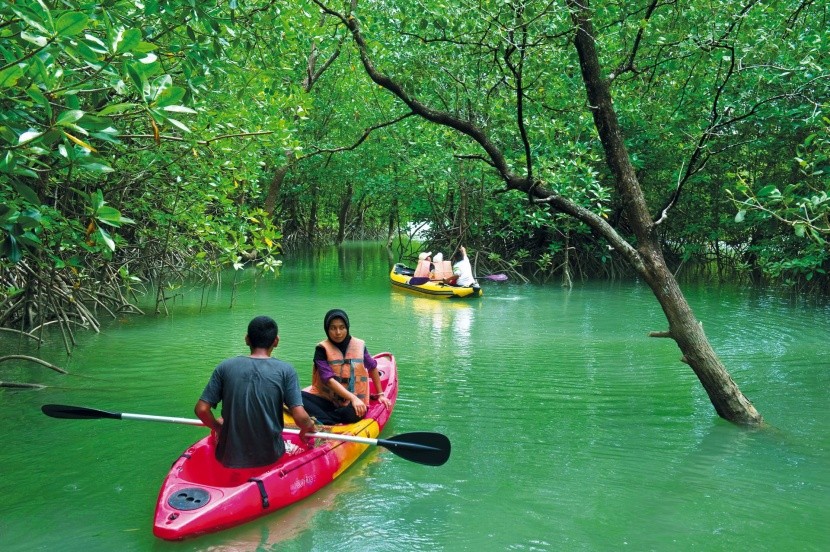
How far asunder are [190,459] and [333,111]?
2015 cm

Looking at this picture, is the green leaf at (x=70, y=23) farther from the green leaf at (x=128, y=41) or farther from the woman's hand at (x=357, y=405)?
the woman's hand at (x=357, y=405)

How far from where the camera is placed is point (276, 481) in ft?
15.0

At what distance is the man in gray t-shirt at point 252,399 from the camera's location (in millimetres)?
4273

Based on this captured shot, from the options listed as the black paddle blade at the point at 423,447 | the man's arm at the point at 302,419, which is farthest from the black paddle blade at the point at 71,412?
the black paddle blade at the point at 423,447

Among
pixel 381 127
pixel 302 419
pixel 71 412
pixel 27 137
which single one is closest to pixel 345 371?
pixel 302 419

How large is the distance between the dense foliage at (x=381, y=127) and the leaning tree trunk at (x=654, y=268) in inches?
8.1

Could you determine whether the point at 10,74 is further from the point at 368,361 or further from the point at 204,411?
the point at 368,361

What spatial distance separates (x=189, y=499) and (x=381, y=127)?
8.58m

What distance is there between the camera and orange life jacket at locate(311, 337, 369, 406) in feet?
18.9

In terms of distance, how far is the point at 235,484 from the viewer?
467cm

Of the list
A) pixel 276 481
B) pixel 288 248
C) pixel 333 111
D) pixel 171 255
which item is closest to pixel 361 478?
pixel 276 481

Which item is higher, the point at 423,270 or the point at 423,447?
the point at 423,270

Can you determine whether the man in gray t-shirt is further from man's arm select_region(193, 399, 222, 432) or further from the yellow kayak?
the yellow kayak

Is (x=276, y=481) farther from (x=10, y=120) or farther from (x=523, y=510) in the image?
(x=10, y=120)
